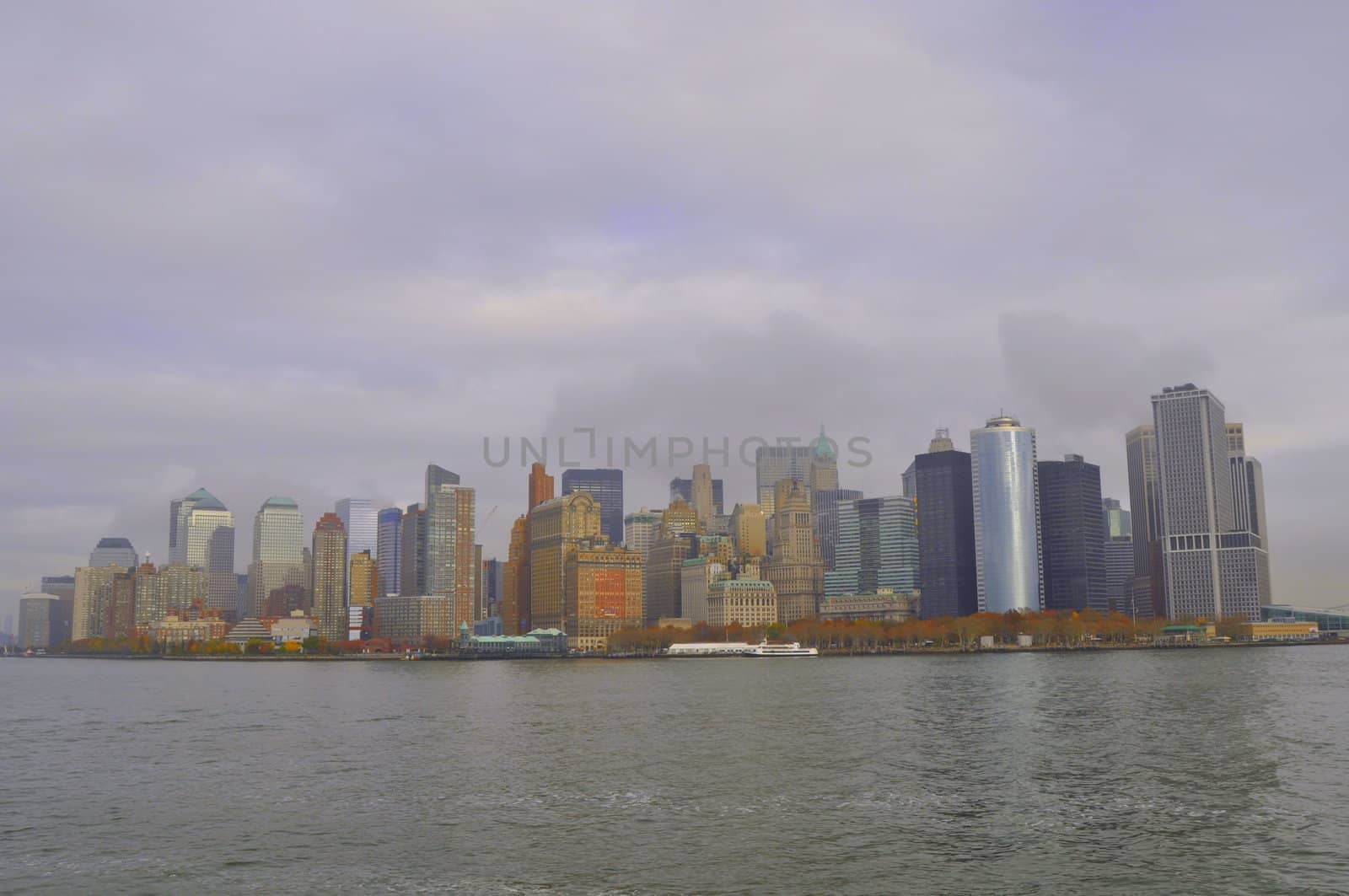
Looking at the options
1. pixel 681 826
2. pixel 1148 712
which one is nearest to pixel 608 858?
pixel 681 826

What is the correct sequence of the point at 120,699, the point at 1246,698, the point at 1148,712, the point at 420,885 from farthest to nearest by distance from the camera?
the point at 120,699 < the point at 1246,698 < the point at 1148,712 < the point at 420,885

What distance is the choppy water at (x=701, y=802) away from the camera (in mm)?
47719

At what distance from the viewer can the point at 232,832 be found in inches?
2231

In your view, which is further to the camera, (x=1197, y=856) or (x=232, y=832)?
(x=232, y=832)

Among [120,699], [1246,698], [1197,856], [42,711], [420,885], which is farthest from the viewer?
[120,699]

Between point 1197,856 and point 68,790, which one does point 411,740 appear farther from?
point 1197,856

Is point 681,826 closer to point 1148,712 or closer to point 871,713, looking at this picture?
point 871,713

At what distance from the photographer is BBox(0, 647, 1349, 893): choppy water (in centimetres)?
4772

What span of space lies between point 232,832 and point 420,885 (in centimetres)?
1542

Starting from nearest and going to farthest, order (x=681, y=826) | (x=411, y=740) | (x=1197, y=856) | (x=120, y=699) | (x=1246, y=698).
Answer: (x=1197, y=856) < (x=681, y=826) < (x=411, y=740) < (x=1246, y=698) < (x=120, y=699)

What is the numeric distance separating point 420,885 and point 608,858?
8.22m

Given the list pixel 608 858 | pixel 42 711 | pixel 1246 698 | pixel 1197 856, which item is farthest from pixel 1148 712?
pixel 42 711

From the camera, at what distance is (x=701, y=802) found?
62.8 meters

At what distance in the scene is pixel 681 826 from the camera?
2226 inches
